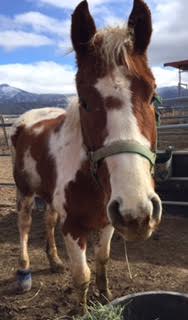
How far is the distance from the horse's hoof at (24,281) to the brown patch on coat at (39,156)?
29.4 inches

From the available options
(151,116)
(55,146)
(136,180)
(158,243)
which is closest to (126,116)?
(151,116)

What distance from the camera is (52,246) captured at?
14.3 ft

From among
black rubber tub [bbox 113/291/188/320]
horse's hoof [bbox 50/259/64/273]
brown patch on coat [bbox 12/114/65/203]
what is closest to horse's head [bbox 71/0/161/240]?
black rubber tub [bbox 113/291/188/320]

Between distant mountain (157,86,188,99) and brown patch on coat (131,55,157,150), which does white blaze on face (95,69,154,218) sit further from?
distant mountain (157,86,188,99)

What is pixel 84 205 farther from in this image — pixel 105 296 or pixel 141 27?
pixel 141 27

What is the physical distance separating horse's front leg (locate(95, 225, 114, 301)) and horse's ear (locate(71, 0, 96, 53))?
1.47 metres

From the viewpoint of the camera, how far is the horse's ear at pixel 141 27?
2459 millimetres

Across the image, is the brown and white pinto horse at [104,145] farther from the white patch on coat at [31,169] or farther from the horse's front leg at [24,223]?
the horse's front leg at [24,223]

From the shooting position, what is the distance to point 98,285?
3.56 metres

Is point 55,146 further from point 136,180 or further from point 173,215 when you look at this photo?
point 173,215

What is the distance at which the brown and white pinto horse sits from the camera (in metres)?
1.98

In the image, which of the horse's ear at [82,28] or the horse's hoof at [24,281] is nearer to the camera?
the horse's ear at [82,28]

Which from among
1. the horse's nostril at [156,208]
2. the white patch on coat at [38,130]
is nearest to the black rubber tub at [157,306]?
the horse's nostril at [156,208]

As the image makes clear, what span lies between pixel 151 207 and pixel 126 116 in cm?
51
